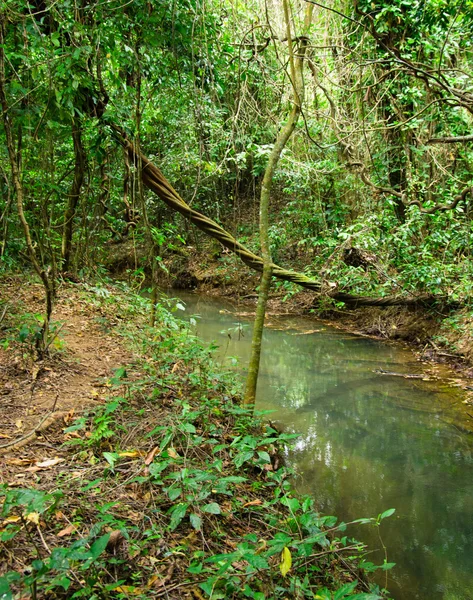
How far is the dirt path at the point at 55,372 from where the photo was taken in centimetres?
258

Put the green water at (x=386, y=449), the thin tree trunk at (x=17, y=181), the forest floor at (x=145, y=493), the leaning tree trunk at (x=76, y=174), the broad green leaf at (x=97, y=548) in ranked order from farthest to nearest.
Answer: the leaning tree trunk at (x=76, y=174)
the green water at (x=386, y=449)
the thin tree trunk at (x=17, y=181)
the forest floor at (x=145, y=493)
the broad green leaf at (x=97, y=548)

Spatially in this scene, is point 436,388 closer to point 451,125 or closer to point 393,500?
point 393,500

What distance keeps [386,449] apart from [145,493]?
253 cm

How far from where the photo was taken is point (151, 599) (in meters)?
1.48

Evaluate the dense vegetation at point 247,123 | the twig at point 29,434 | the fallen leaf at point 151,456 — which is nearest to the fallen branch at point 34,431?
the twig at point 29,434

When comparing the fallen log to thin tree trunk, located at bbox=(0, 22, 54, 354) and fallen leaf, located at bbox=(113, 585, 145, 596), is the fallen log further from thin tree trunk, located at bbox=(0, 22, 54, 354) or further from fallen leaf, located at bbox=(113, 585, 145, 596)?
fallen leaf, located at bbox=(113, 585, 145, 596)

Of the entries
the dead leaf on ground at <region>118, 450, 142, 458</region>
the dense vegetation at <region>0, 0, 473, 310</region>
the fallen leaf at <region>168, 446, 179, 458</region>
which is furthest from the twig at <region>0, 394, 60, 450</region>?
the dense vegetation at <region>0, 0, 473, 310</region>

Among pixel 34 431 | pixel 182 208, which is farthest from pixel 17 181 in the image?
pixel 34 431

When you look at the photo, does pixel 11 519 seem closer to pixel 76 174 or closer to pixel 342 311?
pixel 76 174

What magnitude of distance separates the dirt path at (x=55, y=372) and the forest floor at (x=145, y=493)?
1 centimetres

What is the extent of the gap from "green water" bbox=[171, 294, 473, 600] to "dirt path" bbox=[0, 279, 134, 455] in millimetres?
1017

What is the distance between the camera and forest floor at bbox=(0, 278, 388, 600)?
1.54 m

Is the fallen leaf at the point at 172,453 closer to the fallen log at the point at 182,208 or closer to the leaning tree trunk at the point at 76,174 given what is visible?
the fallen log at the point at 182,208

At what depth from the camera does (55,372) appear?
318cm
